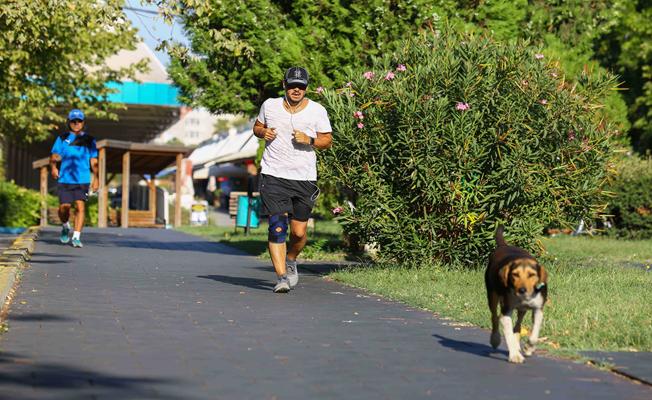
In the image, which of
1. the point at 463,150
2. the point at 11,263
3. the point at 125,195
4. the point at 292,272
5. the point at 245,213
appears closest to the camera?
the point at 292,272

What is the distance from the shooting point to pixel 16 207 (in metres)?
28.7

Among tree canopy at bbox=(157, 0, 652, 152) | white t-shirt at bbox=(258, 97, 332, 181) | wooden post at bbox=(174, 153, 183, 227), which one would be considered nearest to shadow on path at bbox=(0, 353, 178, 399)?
white t-shirt at bbox=(258, 97, 332, 181)

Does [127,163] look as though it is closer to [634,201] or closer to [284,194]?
[634,201]

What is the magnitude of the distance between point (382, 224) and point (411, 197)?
47 centimetres

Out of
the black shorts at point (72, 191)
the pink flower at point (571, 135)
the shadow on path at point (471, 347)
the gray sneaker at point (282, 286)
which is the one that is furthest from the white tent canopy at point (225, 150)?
the shadow on path at point (471, 347)

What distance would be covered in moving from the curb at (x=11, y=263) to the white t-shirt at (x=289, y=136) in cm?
256

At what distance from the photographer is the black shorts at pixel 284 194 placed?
35.8ft

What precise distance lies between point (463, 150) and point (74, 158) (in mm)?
6947

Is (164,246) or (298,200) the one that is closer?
(298,200)

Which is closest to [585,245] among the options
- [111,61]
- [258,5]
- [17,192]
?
[258,5]

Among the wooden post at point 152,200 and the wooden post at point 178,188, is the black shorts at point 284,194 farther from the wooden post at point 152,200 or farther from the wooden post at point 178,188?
the wooden post at point 152,200

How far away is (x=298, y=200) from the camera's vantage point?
11.1 meters

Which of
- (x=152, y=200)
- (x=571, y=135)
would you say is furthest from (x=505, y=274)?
(x=152, y=200)

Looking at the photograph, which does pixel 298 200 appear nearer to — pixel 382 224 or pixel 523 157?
pixel 382 224
